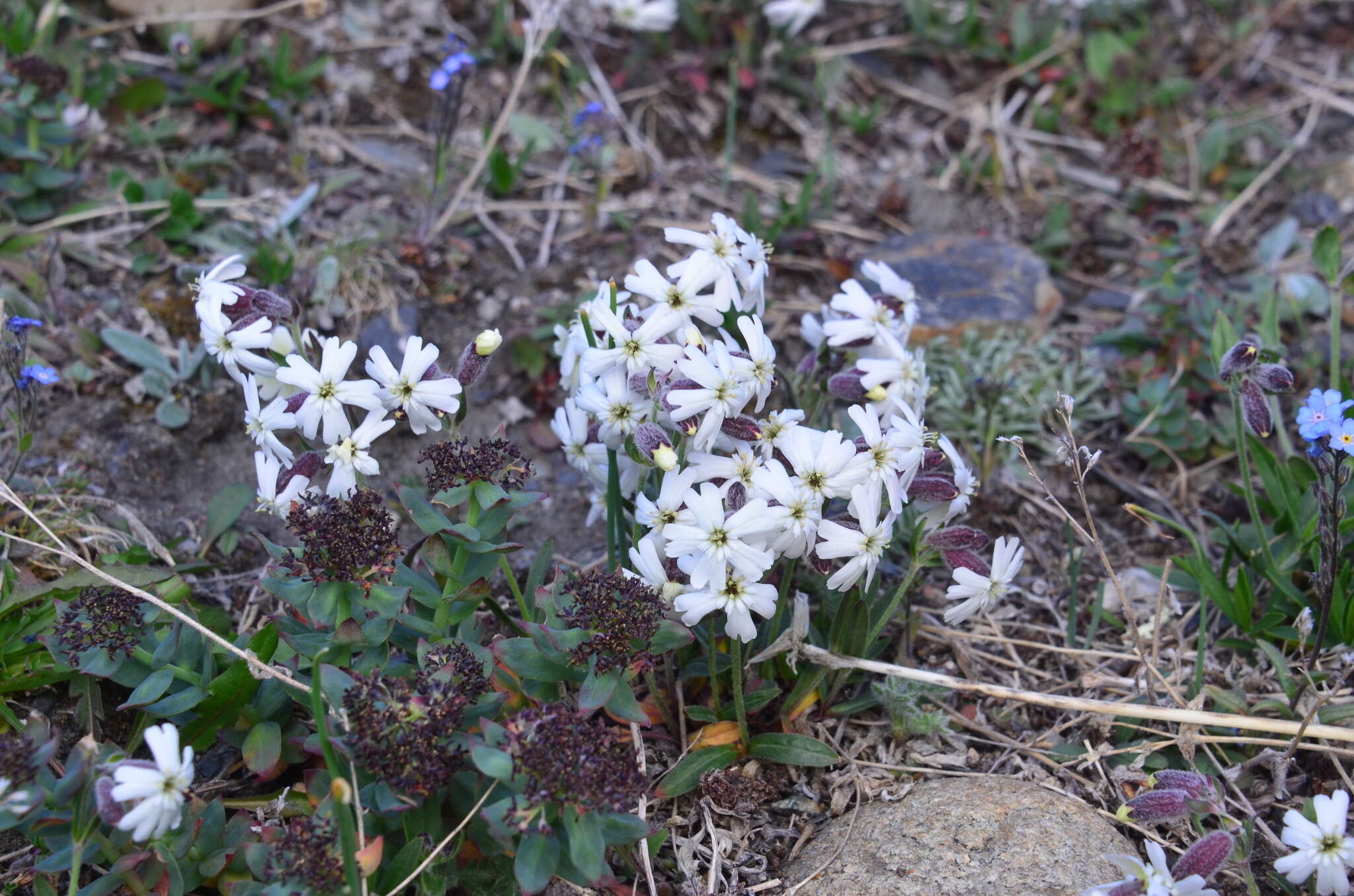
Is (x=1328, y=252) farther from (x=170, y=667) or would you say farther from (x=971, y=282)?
(x=170, y=667)

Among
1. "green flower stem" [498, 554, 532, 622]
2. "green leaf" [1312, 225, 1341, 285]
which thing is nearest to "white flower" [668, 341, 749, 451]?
"green flower stem" [498, 554, 532, 622]

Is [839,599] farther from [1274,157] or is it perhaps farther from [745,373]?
[1274,157]

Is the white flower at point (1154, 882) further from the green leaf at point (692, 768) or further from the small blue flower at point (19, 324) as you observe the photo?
the small blue flower at point (19, 324)

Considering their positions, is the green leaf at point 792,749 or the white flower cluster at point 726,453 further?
the green leaf at point 792,749

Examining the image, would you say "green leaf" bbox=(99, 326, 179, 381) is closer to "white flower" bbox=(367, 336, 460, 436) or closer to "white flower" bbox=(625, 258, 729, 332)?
"white flower" bbox=(367, 336, 460, 436)

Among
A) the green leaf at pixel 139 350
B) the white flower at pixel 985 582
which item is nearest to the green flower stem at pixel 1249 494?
the white flower at pixel 985 582

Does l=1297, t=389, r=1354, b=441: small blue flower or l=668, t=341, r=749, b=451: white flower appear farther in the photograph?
l=1297, t=389, r=1354, b=441: small blue flower

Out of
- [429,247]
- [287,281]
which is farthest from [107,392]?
[429,247]
